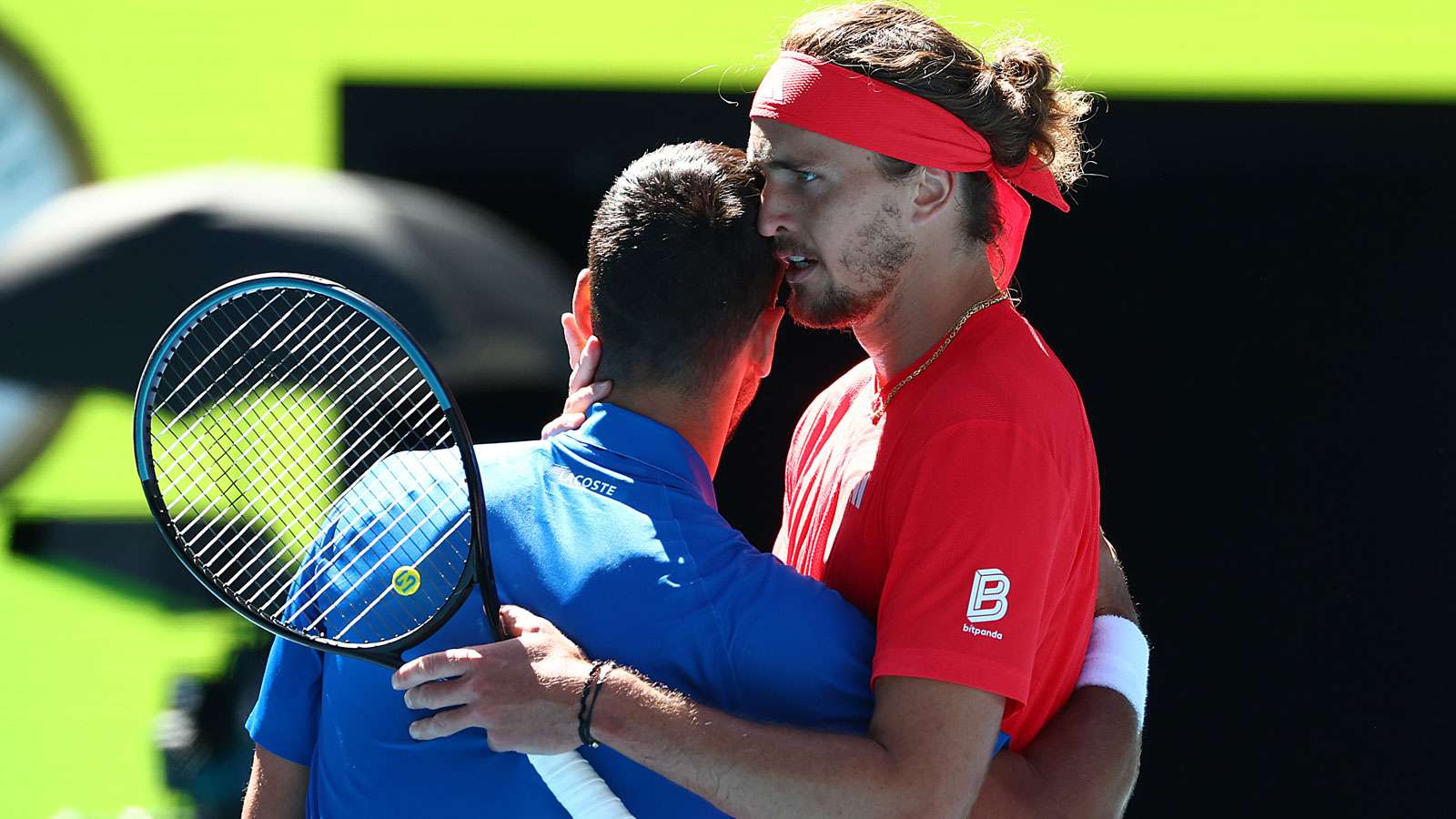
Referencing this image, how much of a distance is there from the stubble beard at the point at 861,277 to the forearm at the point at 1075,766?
67cm

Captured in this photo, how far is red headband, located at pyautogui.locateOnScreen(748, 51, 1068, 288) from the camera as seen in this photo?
199cm

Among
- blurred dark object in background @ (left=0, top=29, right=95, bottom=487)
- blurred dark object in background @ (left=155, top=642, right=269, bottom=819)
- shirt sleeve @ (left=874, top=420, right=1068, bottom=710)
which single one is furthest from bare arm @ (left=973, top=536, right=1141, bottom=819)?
blurred dark object in background @ (left=0, top=29, right=95, bottom=487)

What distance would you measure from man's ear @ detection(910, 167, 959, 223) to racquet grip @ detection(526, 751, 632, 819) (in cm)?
93

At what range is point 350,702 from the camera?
1724 mm

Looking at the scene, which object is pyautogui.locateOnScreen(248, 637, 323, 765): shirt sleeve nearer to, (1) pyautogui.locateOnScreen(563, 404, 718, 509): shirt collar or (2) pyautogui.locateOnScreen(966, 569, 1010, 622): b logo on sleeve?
(1) pyautogui.locateOnScreen(563, 404, 718, 509): shirt collar

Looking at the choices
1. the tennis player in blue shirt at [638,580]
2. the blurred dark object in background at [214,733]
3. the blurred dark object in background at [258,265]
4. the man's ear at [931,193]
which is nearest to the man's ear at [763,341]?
the tennis player in blue shirt at [638,580]

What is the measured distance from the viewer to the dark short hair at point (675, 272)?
5.84 feet

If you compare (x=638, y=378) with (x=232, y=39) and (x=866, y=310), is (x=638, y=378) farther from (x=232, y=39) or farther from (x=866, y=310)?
(x=232, y=39)

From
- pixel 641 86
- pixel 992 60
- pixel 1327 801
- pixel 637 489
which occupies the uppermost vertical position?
pixel 992 60

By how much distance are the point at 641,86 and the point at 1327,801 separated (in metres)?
2.43

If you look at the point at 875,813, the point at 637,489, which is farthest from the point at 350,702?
the point at 875,813

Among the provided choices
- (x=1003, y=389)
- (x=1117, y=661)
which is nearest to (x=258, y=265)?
(x=1003, y=389)

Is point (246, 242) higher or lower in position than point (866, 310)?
lower

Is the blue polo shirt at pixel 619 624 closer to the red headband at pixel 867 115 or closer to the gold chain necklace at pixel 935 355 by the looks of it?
the gold chain necklace at pixel 935 355
